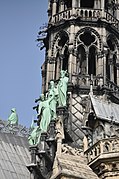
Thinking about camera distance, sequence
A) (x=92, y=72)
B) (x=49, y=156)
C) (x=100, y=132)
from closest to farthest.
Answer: (x=100, y=132) < (x=49, y=156) < (x=92, y=72)

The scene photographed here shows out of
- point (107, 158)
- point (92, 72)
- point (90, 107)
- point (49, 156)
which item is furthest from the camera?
point (92, 72)

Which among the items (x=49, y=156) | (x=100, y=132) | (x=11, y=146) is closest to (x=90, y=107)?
(x=100, y=132)

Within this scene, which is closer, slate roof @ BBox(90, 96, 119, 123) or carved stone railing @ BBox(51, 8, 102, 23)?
slate roof @ BBox(90, 96, 119, 123)

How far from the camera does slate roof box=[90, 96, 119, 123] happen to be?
2145 cm

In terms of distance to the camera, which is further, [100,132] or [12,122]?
[12,122]

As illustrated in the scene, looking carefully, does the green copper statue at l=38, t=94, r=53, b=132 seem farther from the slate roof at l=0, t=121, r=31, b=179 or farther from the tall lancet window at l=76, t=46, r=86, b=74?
the tall lancet window at l=76, t=46, r=86, b=74

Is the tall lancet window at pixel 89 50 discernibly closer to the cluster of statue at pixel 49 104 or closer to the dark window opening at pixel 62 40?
the dark window opening at pixel 62 40

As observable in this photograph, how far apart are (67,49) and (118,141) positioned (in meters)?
18.0

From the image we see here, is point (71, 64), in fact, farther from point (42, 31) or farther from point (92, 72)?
point (42, 31)

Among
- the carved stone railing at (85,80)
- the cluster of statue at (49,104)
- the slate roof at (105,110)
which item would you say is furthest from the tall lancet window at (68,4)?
the slate roof at (105,110)

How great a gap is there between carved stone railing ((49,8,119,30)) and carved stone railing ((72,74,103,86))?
4230 mm

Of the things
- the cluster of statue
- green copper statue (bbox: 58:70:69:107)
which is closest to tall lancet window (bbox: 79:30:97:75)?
the cluster of statue

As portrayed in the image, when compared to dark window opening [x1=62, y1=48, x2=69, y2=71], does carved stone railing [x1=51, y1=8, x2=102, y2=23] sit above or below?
above

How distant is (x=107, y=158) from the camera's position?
52.7 ft
